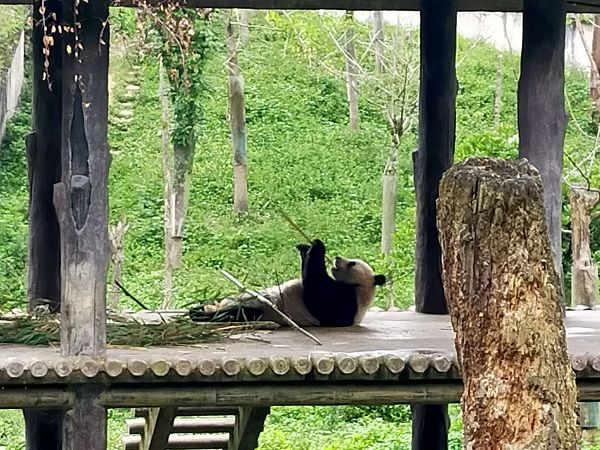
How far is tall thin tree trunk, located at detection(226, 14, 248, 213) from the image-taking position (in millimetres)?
19906

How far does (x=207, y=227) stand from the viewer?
67.2 ft

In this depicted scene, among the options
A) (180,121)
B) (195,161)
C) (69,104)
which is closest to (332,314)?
(69,104)

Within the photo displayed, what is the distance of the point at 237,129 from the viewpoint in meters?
20.0

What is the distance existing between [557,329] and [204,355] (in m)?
3.26

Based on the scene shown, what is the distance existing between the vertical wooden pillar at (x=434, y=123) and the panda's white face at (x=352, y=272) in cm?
40

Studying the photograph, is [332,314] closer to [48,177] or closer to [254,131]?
[48,177]

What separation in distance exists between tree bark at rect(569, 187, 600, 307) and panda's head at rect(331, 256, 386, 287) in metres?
4.53

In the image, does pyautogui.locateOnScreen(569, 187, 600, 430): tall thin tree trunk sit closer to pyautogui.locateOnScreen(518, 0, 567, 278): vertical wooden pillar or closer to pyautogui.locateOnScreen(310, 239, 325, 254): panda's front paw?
pyautogui.locateOnScreen(310, 239, 325, 254): panda's front paw

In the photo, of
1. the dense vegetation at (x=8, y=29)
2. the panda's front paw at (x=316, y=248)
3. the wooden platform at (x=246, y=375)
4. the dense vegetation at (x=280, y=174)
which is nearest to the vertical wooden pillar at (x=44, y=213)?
the wooden platform at (x=246, y=375)

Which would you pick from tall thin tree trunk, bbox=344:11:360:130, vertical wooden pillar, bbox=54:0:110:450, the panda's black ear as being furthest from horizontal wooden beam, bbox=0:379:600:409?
tall thin tree trunk, bbox=344:11:360:130

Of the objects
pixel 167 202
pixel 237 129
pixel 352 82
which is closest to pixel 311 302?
pixel 167 202

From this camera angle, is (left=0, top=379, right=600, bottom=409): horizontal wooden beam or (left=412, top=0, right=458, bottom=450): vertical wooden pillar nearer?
(left=0, top=379, right=600, bottom=409): horizontal wooden beam

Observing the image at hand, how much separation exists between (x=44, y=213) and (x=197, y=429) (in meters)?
2.54

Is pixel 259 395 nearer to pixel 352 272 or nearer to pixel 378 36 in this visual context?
pixel 352 272
